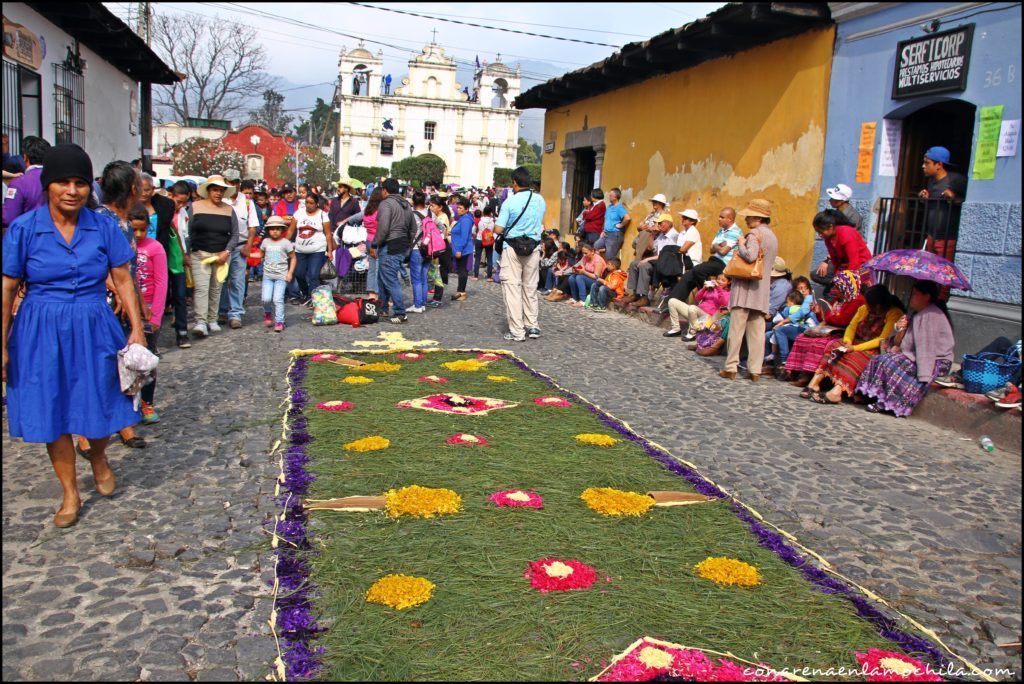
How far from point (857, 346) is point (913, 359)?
62 centimetres

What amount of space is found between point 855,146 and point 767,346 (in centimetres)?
246

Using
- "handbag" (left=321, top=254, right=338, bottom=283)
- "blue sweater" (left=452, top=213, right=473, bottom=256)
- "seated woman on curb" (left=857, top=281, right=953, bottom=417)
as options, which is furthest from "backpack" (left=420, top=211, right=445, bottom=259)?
"seated woman on curb" (left=857, top=281, right=953, bottom=417)

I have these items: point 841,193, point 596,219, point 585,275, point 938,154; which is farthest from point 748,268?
point 596,219

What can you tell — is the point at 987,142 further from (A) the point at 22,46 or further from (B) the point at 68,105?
(B) the point at 68,105

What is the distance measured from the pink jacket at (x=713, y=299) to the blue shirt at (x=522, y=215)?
2399 mm

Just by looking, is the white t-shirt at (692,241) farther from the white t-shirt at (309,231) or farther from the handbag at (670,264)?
the white t-shirt at (309,231)

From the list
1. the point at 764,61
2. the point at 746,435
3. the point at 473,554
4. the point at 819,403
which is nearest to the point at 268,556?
the point at 473,554

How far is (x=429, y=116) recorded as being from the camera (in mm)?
75438

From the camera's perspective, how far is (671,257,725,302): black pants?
10430 millimetres

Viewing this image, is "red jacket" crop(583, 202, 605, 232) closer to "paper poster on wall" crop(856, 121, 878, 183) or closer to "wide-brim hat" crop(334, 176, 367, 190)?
"wide-brim hat" crop(334, 176, 367, 190)

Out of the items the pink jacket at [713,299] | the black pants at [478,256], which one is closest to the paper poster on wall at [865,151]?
the pink jacket at [713,299]

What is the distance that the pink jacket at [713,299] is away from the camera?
9922 mm

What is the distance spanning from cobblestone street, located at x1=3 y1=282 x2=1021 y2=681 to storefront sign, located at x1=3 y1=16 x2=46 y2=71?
16.4 feet

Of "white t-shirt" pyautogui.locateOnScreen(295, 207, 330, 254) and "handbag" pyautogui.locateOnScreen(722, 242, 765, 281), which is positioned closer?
"handbag" pyautogui.locateOnScreen(722, 242, 765, 281)
